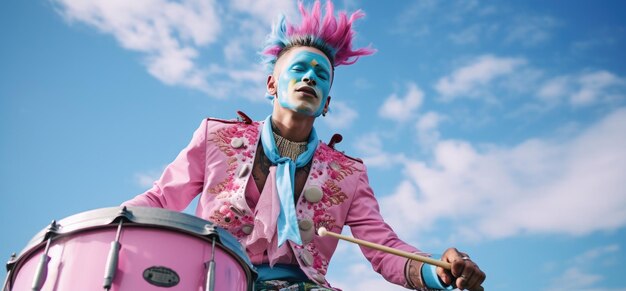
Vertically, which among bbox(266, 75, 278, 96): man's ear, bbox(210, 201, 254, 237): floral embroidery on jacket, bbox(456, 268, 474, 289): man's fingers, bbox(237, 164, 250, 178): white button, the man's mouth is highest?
bbox(266, 75, 278, 96): man's ear

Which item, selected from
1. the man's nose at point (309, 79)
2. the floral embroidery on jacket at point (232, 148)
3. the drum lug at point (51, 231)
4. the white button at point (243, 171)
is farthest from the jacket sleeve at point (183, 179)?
the drum lug at point (51, 231)

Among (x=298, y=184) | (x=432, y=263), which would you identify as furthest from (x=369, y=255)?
(x=432, y=263)

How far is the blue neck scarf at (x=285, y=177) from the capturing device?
3533mm

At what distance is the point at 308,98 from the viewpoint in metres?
4.07

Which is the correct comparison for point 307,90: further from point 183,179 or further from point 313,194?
point 183,179

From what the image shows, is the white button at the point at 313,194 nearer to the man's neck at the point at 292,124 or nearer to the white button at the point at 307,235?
the white button at the point at 307,235

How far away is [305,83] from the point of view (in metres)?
4.09

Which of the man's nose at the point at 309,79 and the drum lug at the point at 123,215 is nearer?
the drum lug at the point at 123,215

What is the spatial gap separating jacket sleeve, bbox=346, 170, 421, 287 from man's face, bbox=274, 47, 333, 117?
56cm

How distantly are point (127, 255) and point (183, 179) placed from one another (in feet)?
4.67

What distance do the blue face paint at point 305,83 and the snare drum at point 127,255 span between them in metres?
1.59

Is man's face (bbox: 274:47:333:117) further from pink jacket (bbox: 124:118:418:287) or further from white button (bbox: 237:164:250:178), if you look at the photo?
white button (bbox: 237:164:250:178)

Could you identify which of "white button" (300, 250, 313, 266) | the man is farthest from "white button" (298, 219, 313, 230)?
"white button" (300, 250, 313, 266)

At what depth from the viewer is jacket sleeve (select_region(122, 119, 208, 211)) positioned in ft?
12.2
